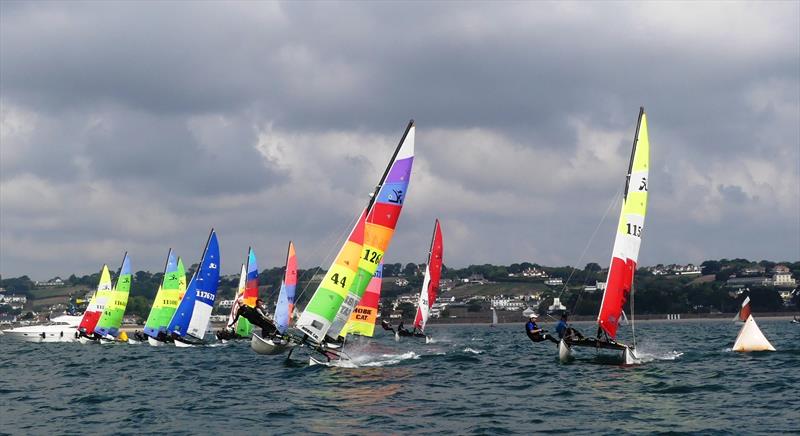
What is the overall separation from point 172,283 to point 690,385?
4023 cm

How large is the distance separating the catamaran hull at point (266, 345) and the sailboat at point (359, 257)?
7.23ft

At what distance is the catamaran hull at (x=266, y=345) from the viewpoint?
3385 cm

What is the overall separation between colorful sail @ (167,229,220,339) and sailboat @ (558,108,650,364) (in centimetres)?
2635

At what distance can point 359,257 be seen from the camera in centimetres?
3319

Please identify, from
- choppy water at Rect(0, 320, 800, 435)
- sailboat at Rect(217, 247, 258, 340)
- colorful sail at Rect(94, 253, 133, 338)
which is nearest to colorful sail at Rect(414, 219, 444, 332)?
sailboat at Rect(217, 247, 258, 340)

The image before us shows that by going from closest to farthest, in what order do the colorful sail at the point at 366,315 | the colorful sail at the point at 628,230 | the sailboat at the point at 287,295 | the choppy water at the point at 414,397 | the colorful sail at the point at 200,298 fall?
the choppy water at the point at 414,397, the colorful sail at the point at 628,230, the colorful sail at the point at 366,315, the colorful sail at the point at 200,298, the sailboat at the point at 287,295

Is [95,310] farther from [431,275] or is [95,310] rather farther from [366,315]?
[366,315]

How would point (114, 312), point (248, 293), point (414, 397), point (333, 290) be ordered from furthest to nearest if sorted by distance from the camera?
point (248, 293), point (114, 312), point (333, 290), point (414, 397)

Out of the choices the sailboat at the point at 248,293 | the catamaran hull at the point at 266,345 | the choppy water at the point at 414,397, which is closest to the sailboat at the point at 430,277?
the sailboat at the point at 248,293

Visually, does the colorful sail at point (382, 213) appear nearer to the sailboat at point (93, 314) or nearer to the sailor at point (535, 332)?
the sailor at point (535, 332)

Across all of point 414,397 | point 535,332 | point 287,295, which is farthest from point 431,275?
point 414,397

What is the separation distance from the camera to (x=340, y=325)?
108 feet

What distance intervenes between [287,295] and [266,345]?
2856cm

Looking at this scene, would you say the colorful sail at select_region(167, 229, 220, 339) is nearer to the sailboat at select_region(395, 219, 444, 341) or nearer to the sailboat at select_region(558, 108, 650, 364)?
the sailboat at select_region(395, 219, 444, 341)
